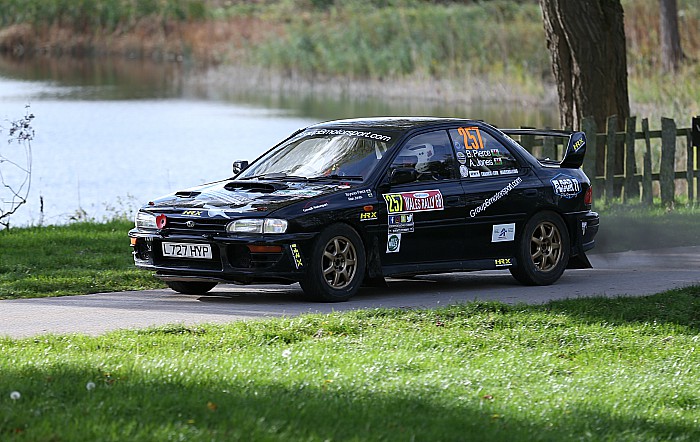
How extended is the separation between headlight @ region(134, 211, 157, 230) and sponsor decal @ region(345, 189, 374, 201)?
1.67 metres

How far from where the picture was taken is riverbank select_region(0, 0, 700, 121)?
35.9 meters

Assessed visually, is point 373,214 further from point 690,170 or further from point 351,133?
point 690,170

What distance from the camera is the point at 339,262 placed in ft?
37.4

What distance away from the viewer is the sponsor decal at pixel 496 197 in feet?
40.3

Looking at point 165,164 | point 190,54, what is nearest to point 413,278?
point 165,164

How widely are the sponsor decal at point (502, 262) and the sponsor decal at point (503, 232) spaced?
0.18 meters

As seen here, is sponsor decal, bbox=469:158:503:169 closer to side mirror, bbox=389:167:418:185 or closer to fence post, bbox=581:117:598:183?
side mirror, bbox=389:167:418:185

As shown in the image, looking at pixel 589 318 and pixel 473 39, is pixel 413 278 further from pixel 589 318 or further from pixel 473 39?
pixel 473 39

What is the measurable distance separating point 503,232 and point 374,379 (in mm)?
5050

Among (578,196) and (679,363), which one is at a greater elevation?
(578,196)

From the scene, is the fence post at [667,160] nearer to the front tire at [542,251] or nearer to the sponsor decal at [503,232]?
the front tire at [542,251]

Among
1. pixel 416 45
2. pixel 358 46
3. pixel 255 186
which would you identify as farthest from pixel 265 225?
pixel 358 46

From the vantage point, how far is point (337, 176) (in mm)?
11891

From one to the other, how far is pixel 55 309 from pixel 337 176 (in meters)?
2.68
